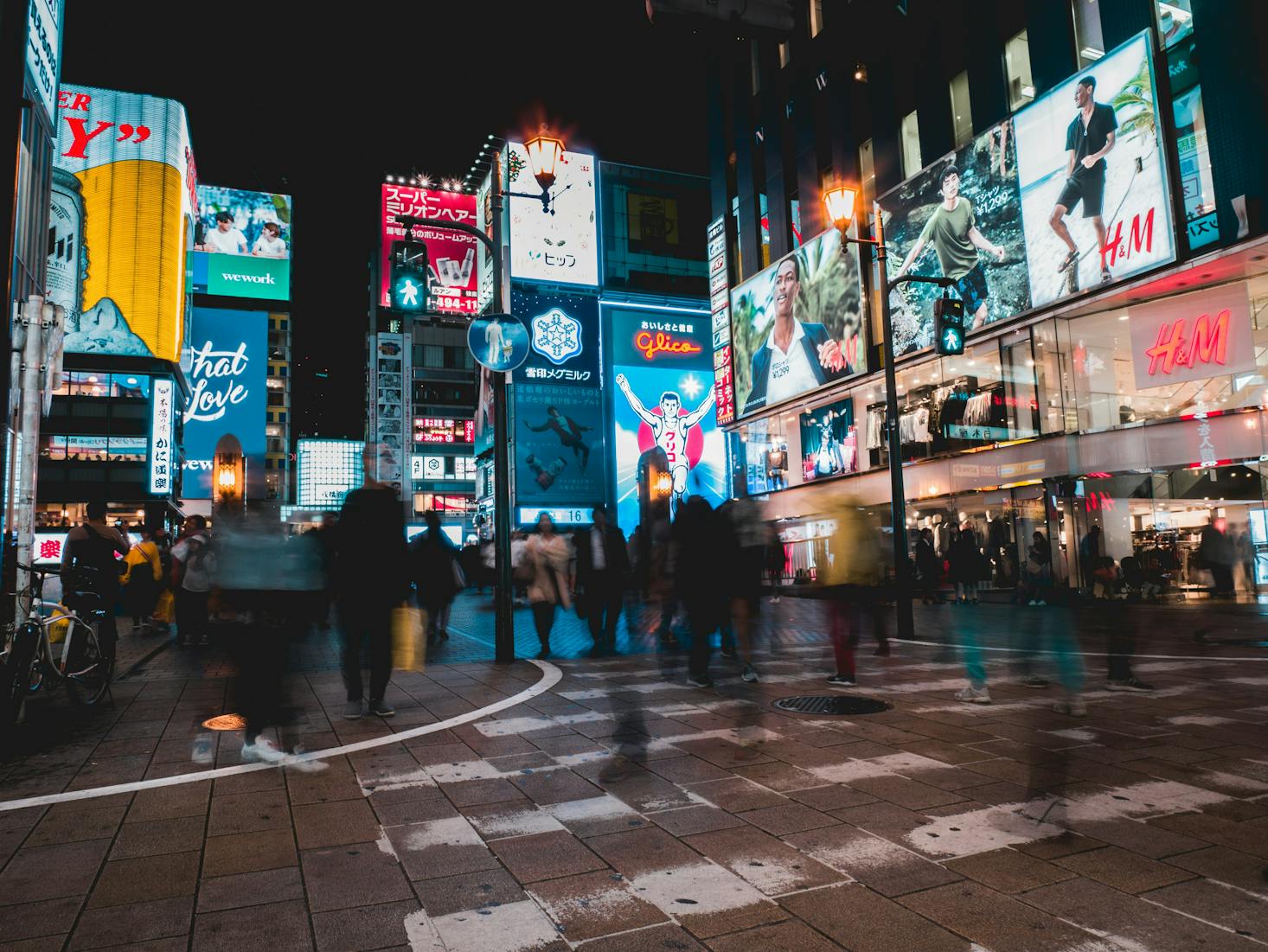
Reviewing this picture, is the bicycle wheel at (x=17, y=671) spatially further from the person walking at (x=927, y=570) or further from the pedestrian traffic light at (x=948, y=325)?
the person walking at (x=927, y=570)

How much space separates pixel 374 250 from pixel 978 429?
79.6 m

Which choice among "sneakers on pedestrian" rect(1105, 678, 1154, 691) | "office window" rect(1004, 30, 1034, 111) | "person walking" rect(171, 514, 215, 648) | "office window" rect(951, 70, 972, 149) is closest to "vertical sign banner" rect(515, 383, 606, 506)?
"office window" rect(951, 70, 972, 149)

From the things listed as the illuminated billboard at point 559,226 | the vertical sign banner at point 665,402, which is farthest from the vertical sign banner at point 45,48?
the vertical sign banner at point 665,402

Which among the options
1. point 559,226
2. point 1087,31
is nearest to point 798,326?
point 1087,31

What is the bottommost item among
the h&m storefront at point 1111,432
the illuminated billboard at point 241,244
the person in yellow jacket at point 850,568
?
the person in yellow jacket at point 850,568

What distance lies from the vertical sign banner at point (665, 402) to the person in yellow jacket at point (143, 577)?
96.7ft

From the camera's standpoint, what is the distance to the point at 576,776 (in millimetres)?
4680

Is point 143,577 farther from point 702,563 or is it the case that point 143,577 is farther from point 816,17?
point 816,17

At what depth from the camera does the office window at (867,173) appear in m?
26.8

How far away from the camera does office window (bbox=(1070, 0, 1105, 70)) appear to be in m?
19.0

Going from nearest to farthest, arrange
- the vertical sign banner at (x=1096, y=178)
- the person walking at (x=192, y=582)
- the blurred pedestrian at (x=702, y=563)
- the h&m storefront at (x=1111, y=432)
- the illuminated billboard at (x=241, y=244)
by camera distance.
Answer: the blurred pedestrian at (x=702, y=563), the person walking at (x=192, y=582), the vertical sign banner at (x=1096, y=178), the h&m storefront at (x=1111, y=432), the illuminated billboard at (x=241, y=244)

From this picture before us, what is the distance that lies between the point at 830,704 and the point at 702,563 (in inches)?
62.9

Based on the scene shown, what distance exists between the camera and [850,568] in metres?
7.20

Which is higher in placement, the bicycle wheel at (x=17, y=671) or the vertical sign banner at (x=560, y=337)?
the vertical sign banner at (x=560, y=337)
